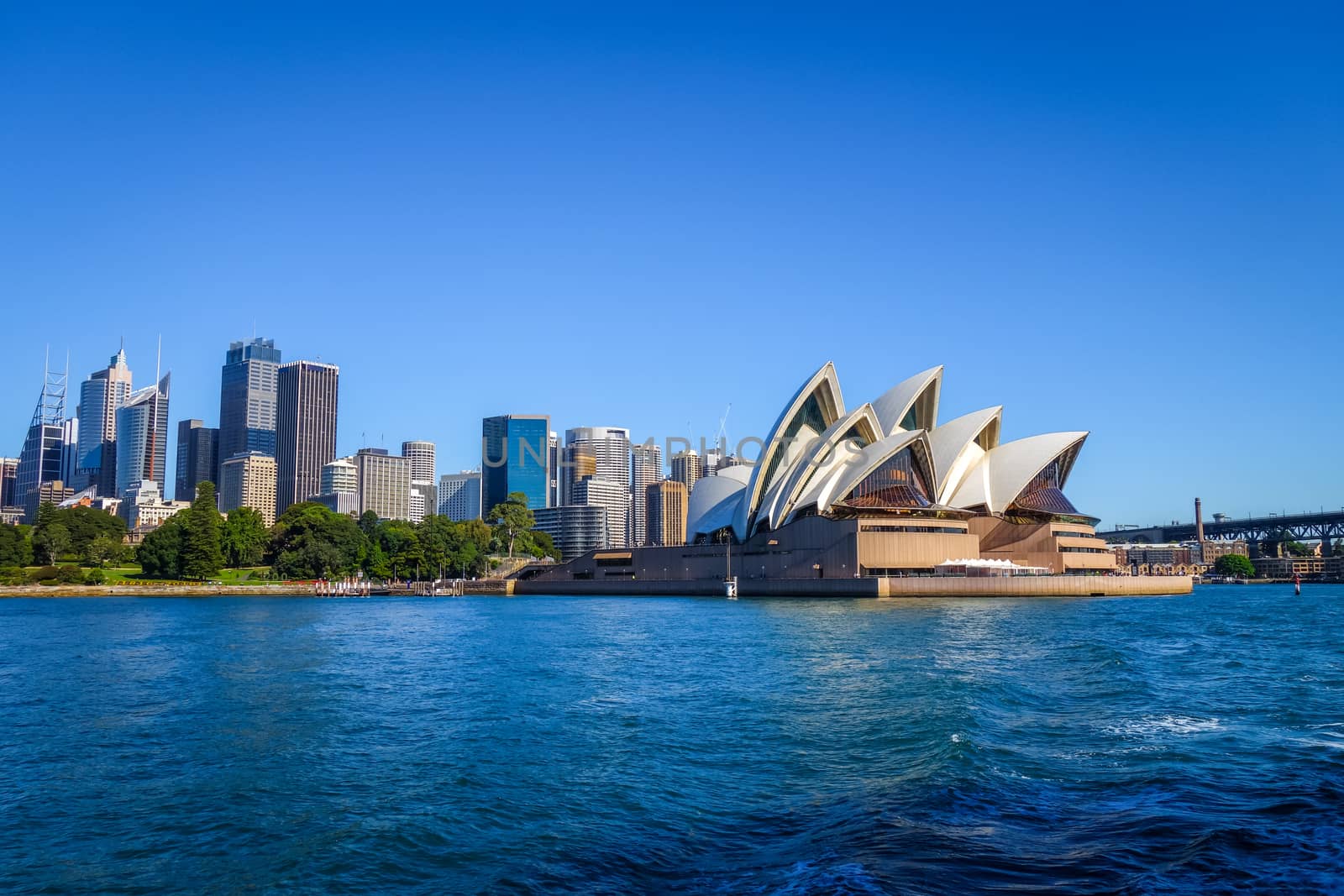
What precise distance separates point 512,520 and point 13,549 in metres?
51.5

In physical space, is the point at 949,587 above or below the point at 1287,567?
above

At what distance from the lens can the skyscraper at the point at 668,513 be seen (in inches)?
7530

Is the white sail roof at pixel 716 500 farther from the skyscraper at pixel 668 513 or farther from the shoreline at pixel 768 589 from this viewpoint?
the skyscraper at pixel 668 513

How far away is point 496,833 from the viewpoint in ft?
32.4

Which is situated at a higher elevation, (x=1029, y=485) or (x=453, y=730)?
(x=1029, y=485)

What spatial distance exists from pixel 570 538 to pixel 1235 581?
10436cm

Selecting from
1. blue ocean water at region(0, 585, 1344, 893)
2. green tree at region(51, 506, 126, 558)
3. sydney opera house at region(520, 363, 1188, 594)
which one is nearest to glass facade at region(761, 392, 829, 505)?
sydney opera house at region(520, 363, 1188, 594)

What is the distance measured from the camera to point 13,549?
83.3m

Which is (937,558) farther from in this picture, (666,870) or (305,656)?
(666,870)

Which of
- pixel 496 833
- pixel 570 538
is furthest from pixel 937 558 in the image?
pixel 570 538

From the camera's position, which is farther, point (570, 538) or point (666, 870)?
point (570, 538)

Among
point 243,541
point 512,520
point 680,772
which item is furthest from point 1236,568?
point 680,772

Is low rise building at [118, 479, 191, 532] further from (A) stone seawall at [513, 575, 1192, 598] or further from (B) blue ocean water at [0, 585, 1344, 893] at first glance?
(B) blue ocean water at [0, 585, 1344, 893]

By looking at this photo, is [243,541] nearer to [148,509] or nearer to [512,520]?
[512,520]
